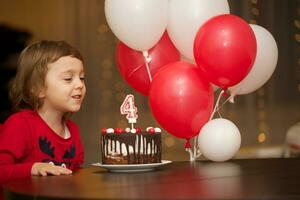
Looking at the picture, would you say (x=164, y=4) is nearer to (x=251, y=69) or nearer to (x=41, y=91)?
(x=251, y=69)

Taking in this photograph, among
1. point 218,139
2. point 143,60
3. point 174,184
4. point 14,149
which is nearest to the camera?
point 174,184

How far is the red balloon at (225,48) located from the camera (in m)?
1.78

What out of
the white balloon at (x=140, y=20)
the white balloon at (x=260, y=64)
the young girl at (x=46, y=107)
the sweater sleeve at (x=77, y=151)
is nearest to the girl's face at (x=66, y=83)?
the young girl at (x=46, y=107)

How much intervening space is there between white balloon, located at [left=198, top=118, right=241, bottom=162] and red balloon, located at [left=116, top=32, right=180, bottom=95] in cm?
35

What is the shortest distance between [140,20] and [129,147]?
0.62 m

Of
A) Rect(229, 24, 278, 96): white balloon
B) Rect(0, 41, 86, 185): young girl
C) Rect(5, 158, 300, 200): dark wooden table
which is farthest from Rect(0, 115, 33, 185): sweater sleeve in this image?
Rect(229, 24, 278, 96): white balloon

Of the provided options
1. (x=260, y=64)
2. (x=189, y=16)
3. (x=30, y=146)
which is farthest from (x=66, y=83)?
(x=260, y=64)

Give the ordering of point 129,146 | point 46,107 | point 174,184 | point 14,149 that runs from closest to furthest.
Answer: point 174,184 → point 129,146 → point 14,149 → point 46,107

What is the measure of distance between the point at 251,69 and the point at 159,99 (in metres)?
0.35

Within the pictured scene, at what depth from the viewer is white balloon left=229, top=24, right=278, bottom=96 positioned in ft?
6.56

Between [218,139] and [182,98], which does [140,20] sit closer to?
[182,98]

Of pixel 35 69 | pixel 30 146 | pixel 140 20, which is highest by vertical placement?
pixel 140 20

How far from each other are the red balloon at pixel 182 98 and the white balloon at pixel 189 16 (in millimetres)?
129

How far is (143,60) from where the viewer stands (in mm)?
2111
